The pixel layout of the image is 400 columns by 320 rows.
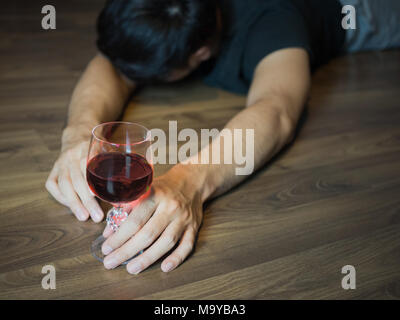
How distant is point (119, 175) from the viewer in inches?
30.2

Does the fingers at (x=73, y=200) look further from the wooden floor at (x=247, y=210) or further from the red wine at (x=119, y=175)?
the red wine at (x=119, y=175)

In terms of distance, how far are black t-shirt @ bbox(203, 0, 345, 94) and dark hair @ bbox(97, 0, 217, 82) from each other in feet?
0.86

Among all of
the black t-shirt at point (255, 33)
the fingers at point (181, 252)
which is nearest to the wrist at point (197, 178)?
the fingers at point (181, 252)

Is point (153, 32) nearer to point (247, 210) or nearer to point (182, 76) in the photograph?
point (182, 76)

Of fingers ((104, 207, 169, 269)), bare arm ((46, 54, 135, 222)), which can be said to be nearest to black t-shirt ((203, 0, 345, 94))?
bare arm ((46, 54, 135, 222))

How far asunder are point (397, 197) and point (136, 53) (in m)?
0.84

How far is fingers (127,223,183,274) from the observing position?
2.91 feet

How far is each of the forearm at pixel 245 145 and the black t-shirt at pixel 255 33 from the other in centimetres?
34

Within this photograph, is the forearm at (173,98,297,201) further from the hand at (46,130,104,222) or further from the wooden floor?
the hand at (46,130,104,222)

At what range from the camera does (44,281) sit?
0.86 metres

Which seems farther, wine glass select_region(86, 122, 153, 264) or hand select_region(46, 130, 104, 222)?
hand select_region(46, 130, 104, 222)

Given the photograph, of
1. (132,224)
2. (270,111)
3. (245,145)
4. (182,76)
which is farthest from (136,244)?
(182,76)

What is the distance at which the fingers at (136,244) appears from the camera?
0.89 metres
